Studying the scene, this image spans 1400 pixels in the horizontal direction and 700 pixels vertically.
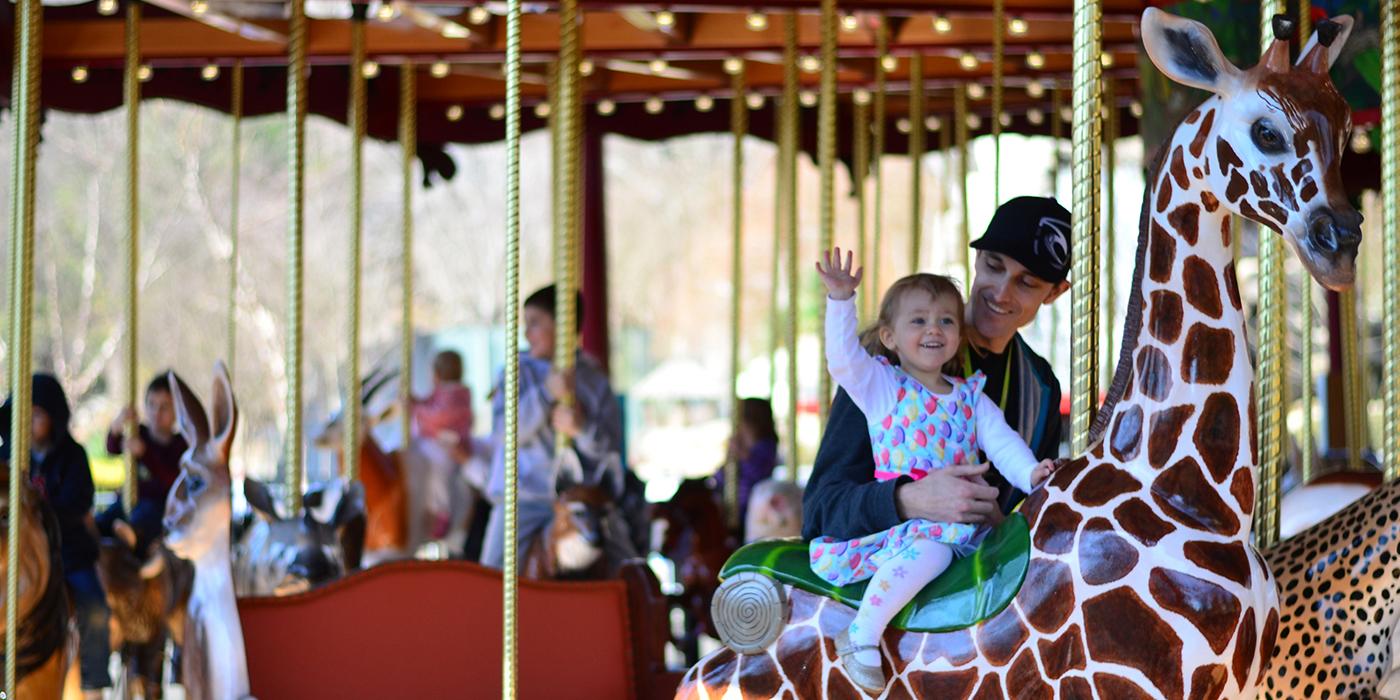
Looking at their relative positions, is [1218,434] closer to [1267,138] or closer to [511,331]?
[1267,138]

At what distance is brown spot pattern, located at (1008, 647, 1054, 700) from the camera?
249 centimetres

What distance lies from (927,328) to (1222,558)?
640 millimetres

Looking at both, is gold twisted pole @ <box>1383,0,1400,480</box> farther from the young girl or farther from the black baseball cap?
the young girl

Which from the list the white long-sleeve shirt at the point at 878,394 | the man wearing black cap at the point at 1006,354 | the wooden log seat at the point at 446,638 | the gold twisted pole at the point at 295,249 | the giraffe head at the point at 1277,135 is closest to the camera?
the giraffe head at the point at 1277,135

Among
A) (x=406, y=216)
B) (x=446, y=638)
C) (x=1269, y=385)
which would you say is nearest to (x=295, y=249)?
(x=446, y=638)

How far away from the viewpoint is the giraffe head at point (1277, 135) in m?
2.31

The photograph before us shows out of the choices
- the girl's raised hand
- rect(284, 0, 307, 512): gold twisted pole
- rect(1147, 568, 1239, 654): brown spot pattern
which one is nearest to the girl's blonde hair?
the girl's raised hand

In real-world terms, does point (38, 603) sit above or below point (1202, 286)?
below

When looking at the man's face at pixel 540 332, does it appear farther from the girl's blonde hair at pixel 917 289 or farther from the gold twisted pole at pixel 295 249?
the girl's blonde hair at pixel 917 289

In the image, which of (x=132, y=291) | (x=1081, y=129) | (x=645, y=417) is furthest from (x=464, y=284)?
(x=1081, y=129)

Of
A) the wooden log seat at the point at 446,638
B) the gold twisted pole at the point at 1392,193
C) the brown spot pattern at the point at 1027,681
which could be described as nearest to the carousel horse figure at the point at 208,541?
the wooden log seat at the point at 446,638

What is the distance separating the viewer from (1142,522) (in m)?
2.46

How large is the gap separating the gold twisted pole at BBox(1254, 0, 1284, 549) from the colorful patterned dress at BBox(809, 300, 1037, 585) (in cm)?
77

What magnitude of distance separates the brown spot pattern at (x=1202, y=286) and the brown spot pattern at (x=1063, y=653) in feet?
1.72
